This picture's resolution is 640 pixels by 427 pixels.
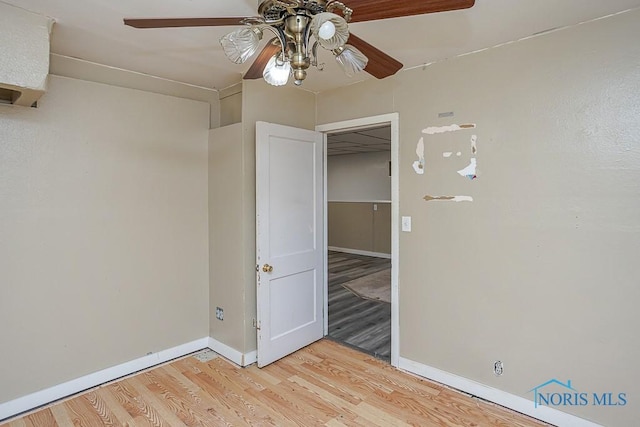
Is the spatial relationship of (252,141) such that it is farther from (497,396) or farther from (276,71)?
(497,396)

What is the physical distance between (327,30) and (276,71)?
40 cm

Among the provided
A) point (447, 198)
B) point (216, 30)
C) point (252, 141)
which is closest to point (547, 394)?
point (447, 198)

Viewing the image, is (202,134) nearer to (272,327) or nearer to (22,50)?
(22,50)

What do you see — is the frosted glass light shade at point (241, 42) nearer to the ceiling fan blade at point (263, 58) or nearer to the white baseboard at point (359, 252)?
the ceiling fan blade at point (263, 58)

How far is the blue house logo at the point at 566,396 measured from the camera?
1.98 metres

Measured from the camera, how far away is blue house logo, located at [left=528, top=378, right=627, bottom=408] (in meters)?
1.98

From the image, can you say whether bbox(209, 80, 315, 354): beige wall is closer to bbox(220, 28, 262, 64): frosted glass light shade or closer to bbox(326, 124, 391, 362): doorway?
bbox(326, 124, 391, 362): doorway

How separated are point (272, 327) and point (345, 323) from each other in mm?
1182

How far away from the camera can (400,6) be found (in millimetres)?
1248

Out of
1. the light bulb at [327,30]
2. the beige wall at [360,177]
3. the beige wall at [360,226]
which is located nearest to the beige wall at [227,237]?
the light bulb at [327,30]

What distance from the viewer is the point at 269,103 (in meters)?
3.05

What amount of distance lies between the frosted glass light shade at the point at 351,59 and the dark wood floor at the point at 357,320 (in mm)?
2443

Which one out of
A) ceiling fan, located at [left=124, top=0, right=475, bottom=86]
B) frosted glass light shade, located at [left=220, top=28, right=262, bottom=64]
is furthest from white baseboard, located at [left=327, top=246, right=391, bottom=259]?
frosted glass light shade, located at [left=220, top=28, right=262, bottom=64]

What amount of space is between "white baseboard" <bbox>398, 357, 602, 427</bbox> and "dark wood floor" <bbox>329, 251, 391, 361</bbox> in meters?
0.35
